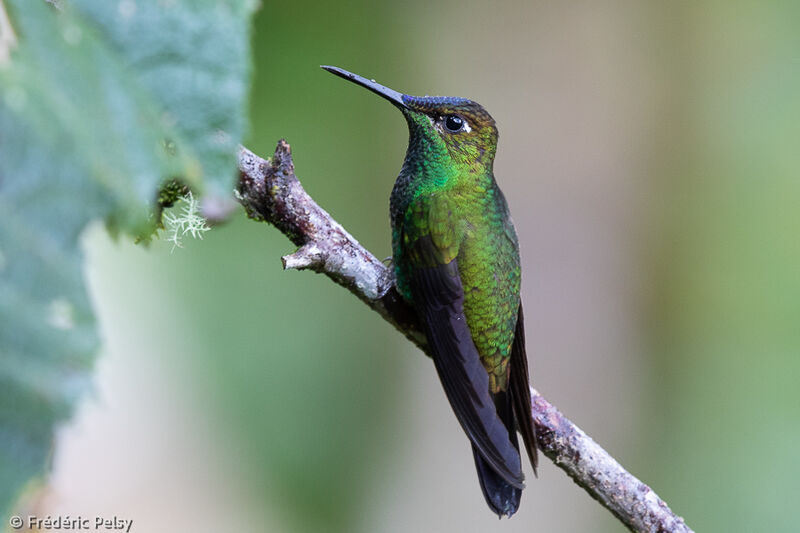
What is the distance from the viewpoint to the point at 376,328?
20.8 ft

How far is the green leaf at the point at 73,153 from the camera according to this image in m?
0.71

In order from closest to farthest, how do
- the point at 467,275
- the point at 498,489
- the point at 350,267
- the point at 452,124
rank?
1. the point at 350,267
2. the point at 498,489
3. the point at 467,275
4. the point at 452,124

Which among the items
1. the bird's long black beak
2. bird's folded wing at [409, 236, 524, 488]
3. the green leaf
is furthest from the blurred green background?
the green leaf

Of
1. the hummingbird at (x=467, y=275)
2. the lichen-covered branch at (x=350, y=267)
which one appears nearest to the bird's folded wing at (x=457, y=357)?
the hummingbird at (x=467, y=275)

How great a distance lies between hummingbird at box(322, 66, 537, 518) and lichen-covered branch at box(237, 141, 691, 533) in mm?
147

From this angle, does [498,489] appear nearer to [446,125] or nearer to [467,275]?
[467,275]

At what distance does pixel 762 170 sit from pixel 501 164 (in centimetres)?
227

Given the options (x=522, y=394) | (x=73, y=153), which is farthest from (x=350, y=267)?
(x=73, y=153)

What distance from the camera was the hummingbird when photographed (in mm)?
2469

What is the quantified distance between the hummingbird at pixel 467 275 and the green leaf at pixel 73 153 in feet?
5.96

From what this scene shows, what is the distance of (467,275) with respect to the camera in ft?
8.86

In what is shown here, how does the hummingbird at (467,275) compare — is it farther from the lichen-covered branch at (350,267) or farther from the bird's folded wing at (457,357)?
the lichen-covered branch at (350,267)

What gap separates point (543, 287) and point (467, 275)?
3.00m

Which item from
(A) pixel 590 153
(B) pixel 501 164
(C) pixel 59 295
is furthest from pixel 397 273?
(A) pixel 590 153
